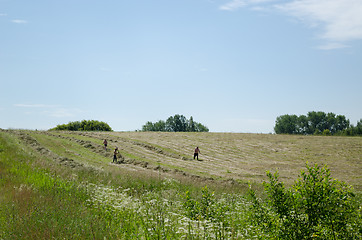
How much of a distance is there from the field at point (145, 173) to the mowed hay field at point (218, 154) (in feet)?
0.33

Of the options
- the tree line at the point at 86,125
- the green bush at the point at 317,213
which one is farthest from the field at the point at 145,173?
the tree line at the point at 86,125

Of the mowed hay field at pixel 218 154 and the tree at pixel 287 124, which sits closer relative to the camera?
the mowed hay field at pixel 218 154

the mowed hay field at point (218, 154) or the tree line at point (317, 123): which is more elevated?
the tree line at point (317, 123)

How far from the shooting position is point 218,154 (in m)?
39.3

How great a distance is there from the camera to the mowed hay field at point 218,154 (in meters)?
26.9

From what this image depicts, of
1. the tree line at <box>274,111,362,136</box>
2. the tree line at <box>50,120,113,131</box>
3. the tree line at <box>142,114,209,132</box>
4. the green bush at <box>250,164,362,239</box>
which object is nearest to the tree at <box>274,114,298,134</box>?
the tree line at <box>274,111,362,136</box>

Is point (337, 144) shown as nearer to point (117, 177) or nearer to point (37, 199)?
point (117, 177)

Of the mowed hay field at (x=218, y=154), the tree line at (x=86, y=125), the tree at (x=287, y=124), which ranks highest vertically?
the tree at (x=287, y=124)

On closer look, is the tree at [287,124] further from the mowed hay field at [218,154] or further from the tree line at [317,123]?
the mowed hay field at [218,154]

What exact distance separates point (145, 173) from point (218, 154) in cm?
2028

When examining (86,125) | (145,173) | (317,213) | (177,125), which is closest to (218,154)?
(145,173)

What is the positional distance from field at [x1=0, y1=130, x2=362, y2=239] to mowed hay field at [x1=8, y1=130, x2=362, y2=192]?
0.10 metres

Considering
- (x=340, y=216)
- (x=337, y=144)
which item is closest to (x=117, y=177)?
(x=340, y=216)

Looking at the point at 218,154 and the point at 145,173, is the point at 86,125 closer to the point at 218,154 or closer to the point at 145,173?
the point at 218,154
